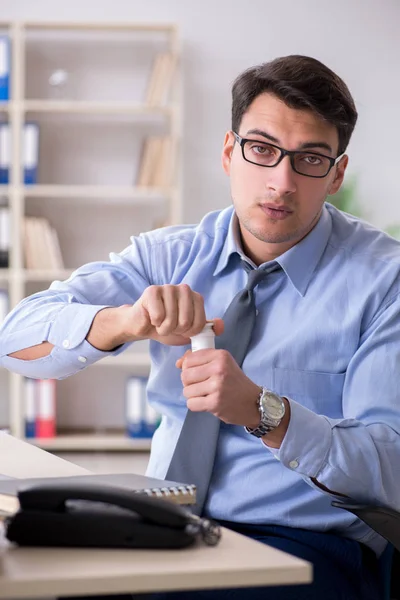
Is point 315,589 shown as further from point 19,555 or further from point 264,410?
point 19,555

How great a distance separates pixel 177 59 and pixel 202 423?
151 inches

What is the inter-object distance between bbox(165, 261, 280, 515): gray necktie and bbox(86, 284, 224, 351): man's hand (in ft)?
0.49

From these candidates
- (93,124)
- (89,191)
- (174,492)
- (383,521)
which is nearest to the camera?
(174,492)

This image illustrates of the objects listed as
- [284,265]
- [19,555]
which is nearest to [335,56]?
[284,265]

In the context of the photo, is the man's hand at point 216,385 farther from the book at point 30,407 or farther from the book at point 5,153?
the book at point 5,153

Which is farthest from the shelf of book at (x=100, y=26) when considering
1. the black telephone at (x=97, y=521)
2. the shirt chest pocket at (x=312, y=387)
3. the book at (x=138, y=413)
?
the black telephone at (x=97, y=521)

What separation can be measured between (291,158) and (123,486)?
0.75m

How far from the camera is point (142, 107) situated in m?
4.93

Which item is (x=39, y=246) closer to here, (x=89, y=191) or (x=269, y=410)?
(x=89, y=191)

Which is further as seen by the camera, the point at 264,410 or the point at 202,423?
the point at 202,423

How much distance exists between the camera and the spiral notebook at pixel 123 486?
0.97 metres

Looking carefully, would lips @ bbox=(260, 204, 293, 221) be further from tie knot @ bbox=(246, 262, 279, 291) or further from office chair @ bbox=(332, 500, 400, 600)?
office chair @ bbox=(332, 500, 400, 600)

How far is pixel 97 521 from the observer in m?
0.81

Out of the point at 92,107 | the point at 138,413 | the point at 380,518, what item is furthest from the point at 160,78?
the point at 380,518
